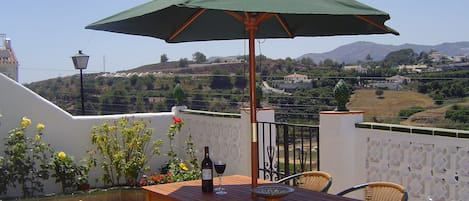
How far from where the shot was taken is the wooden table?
3.33m

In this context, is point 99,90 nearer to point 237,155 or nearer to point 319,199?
point 237,155

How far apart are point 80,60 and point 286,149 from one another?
17.1 ft

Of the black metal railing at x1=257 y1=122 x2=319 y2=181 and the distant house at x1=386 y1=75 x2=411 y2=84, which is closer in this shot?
the black metal railing at x1=257 y1=122 x2=319 y2=181

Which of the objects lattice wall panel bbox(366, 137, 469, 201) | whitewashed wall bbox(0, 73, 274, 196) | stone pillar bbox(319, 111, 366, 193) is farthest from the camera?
whitewashed wall bbox(0, 73, 274, 196)

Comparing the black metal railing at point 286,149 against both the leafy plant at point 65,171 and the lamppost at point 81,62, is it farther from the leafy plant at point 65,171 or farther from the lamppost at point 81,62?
the lamppost at point 81,62

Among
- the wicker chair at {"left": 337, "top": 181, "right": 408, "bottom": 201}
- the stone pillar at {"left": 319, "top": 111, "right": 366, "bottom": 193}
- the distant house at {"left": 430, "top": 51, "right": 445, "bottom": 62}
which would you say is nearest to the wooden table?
the wicker chair at {"left": 337, "top": 181, "right": 408, "bottom": 201}

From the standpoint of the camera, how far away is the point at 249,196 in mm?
3373

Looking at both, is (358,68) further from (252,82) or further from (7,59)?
(7,59)

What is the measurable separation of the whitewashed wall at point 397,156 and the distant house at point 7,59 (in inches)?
176

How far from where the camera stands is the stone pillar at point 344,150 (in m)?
4.80

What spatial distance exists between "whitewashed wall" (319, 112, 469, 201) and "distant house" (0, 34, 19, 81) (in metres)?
4.46

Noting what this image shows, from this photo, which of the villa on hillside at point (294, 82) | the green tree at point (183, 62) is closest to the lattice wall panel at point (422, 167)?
the villa on hillside at point (294, 82)

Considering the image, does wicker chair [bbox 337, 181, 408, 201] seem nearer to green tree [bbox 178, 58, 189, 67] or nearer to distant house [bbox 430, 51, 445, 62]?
distant house [bbox 430, 51, 445, 62]

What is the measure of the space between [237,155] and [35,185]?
2416 mm
